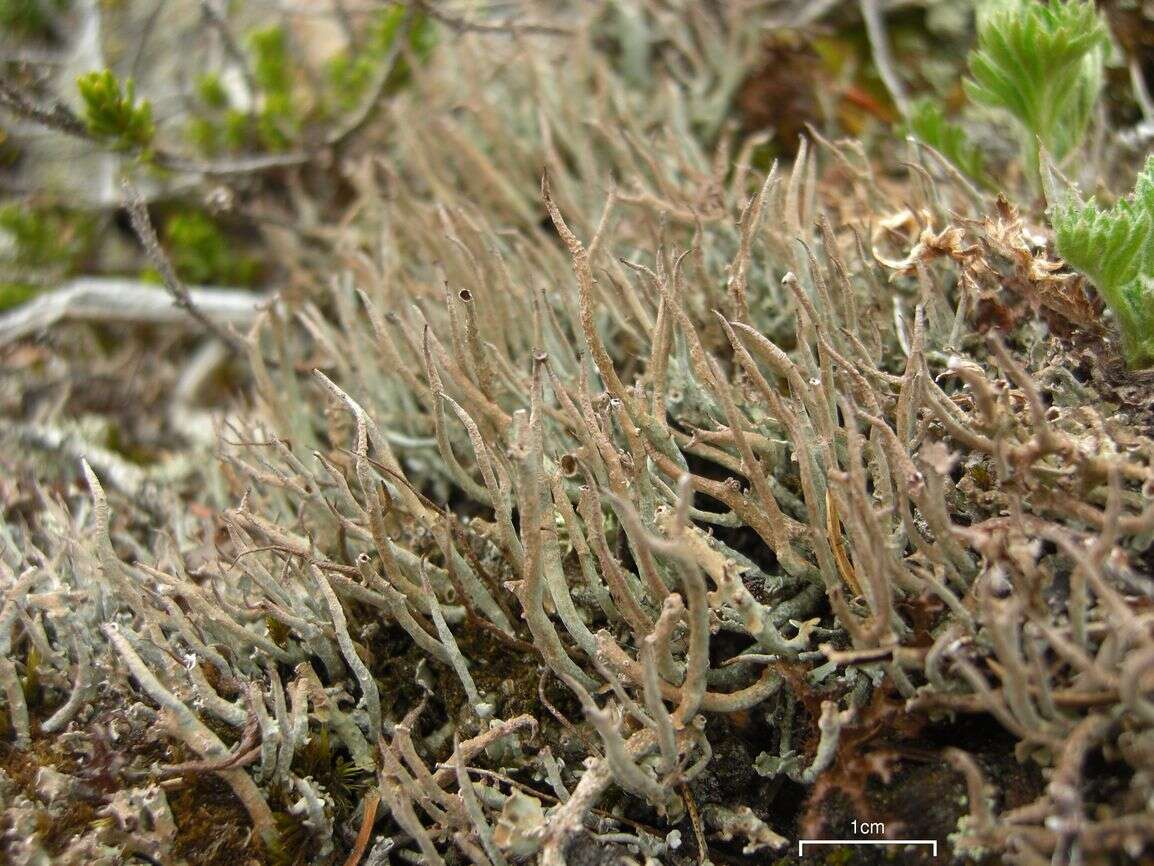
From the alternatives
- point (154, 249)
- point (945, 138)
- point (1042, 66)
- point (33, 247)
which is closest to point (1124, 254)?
point (1042, 66)

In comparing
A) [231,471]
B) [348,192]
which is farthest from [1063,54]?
[348,192]

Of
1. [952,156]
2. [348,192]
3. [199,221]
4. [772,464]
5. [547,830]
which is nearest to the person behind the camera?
[547,830]

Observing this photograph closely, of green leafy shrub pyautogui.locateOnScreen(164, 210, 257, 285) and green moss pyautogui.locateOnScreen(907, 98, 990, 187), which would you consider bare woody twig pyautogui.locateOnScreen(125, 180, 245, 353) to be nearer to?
green leafy shrub pyautogui.locateOnScreen(164, 210, 257, 285)

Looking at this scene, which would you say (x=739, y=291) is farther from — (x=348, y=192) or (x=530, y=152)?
(x=348, y=192)

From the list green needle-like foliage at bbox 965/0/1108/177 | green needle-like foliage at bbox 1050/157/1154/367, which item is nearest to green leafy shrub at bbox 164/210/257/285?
green needle-like foliage at bbox 965/0/1108/177

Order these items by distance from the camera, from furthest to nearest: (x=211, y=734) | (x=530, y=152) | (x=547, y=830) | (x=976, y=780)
Answer: (x=530, y=152) < (x=211, y=734) < (x=547, y=830) < (x=976, y=780)

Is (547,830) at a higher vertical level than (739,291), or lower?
lower

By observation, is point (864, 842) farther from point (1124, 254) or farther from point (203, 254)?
point (203, 254)
